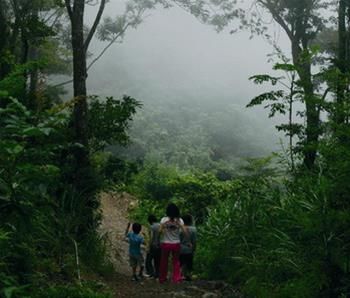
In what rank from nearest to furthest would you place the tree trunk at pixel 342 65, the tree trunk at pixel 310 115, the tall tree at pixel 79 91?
the tree trunk at pixel 342 65, the tall tree at pixel 79 91, the tree trunk at pixel 310 115

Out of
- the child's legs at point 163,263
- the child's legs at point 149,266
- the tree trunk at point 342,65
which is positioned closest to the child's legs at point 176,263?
the child's legs at point 163,263

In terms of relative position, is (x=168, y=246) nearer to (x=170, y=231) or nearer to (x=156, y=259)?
(x=170, y=231)

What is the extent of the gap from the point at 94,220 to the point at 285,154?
11.3 ft

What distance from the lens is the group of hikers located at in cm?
852

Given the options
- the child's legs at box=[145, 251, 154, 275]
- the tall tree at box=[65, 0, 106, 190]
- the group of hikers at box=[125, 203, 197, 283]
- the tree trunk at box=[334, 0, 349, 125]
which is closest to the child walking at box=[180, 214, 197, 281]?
the group of hikers at box=[125, 203, 197, 283]

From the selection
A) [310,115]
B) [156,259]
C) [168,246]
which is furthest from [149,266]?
[310,115]

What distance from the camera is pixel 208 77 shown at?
2992 inches

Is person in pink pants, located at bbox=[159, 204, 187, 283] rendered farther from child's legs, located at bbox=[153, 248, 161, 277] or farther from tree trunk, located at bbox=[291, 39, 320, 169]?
tree trunk, located at bbox=[291, 39, 320, 169]

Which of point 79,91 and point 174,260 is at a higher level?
point 79,91

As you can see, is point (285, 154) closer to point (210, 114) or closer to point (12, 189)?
point (12, 189)

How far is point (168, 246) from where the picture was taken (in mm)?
8500

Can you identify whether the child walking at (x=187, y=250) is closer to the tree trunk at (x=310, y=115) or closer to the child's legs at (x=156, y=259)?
the child's legs at (x=156, y=259)

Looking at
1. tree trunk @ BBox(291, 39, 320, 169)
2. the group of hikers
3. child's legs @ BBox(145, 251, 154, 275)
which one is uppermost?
tree trunk @ BBox(291, 39, 320, 169)

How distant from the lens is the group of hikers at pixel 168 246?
8516 mm
